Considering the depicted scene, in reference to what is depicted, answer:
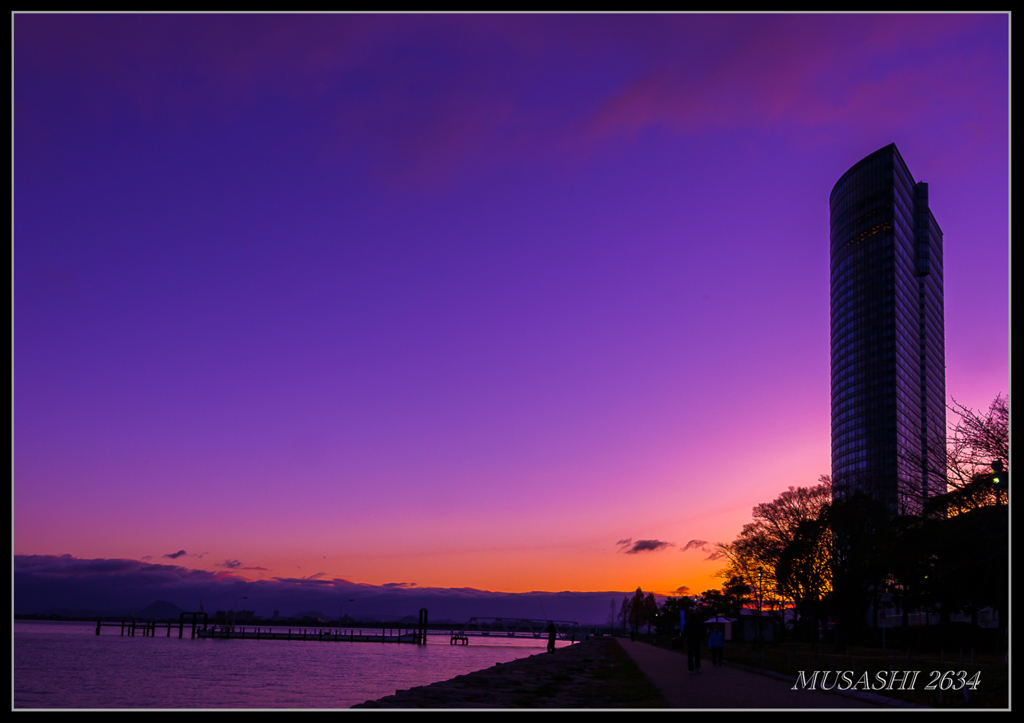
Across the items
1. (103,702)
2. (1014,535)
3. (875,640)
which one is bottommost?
(875,640)

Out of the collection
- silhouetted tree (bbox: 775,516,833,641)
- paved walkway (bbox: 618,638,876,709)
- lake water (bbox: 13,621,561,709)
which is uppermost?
paved walkway (bbox: 618,638,876,709)

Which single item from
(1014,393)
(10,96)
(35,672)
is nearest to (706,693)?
(1014,393)

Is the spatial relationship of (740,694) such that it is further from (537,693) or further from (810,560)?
(810,560)

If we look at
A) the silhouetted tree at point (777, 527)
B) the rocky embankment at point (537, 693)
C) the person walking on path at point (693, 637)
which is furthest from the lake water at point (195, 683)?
the silhouetted tree at point (777, 527)

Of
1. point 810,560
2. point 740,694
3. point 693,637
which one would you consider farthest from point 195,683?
point 810,560

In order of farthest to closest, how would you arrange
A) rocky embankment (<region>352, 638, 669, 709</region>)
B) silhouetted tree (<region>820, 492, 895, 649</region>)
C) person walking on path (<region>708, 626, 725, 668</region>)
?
silhouetted tree (<region>820, 492, 895, 649</region>)
person walking on path (<region>708, 626, 725, 668</region>)
rocky embankment (<region>352, 638, 669, 709</region>)

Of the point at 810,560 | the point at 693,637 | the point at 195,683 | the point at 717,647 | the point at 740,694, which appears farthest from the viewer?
the point at 810,560

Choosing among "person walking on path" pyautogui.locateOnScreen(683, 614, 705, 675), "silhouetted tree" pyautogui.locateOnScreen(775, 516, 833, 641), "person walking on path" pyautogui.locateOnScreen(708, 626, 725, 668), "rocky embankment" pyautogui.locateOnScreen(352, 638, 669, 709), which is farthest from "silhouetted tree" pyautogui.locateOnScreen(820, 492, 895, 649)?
"person walking on path" pyautogui.locateOnScreen(683, 614, 705, 675)

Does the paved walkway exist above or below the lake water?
above

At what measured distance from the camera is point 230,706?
3375 cm

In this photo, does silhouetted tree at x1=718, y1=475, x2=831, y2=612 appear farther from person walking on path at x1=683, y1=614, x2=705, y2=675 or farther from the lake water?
person walking on path at x1=683, y1=614, x2=705, y2=675

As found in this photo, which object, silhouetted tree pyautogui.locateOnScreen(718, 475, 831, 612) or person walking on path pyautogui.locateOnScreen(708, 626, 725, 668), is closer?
person walking on path pyautogui.locateOnScreen(708, 626, 725, 668)
